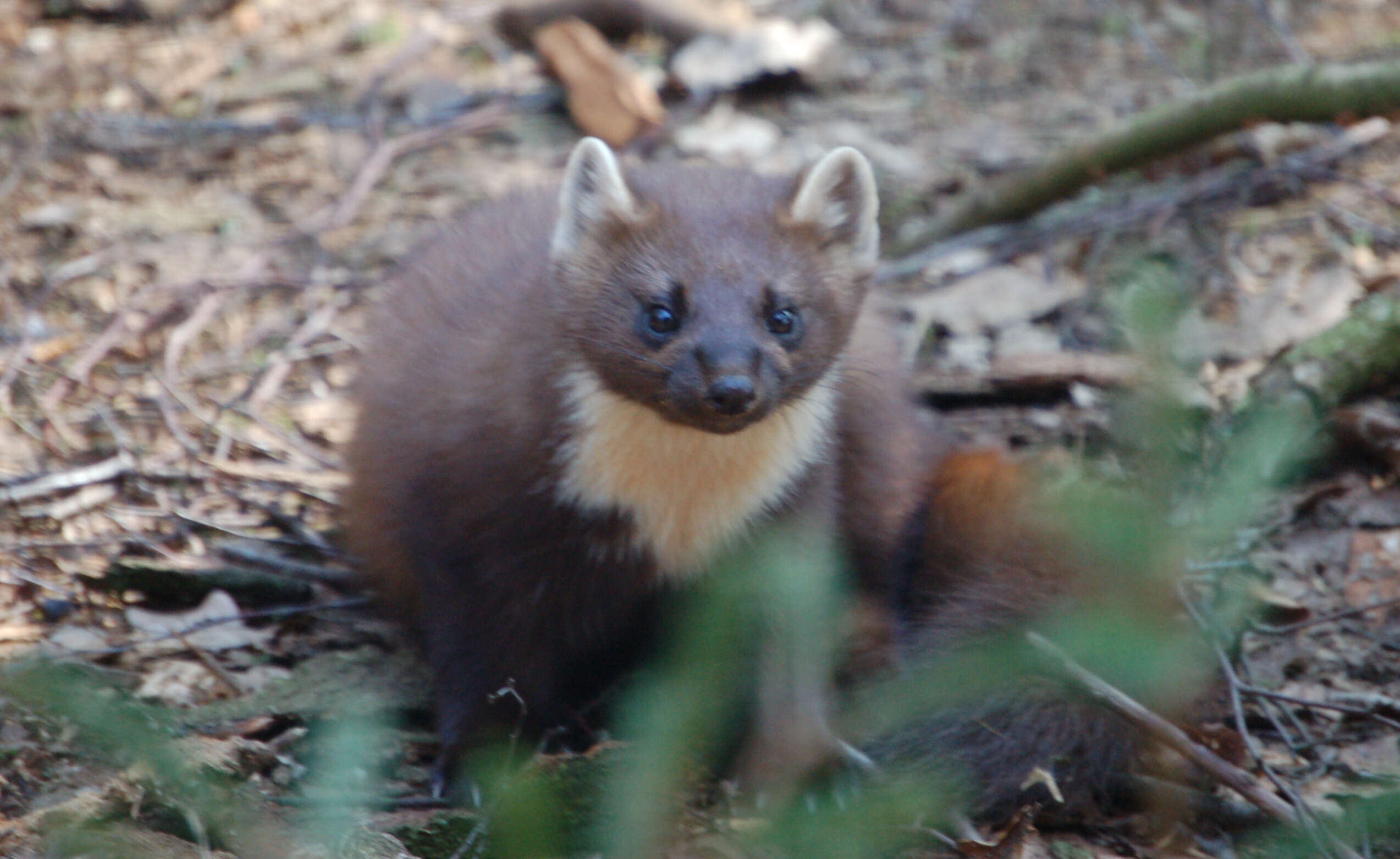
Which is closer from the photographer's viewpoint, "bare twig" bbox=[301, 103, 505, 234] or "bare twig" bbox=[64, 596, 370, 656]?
"bare twig" bbox=[64, 596, 370, 656]

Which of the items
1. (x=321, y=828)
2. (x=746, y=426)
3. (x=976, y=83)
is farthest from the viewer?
(x=976, y=83)

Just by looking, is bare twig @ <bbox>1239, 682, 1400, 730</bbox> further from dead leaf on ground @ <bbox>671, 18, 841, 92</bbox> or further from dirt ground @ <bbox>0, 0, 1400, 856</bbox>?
dead leaf on ground @ <bbox>671, 18, 841, 92</bbox>

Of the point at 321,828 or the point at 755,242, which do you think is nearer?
the point at 321,828

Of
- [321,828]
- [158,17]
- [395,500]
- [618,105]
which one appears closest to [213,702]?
[395,500]

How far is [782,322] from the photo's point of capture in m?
3.46

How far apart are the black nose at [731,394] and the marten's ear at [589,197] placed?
0.65 m

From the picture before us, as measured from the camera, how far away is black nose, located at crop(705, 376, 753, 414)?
3148 mm

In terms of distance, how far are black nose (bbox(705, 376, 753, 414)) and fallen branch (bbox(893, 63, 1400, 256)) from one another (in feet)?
10.0

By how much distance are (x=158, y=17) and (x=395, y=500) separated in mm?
5195

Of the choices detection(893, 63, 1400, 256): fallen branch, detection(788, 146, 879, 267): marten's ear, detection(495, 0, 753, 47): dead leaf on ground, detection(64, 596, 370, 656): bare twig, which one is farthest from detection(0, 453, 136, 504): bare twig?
detection(495, 0, 753, 47): dead leaf on ground

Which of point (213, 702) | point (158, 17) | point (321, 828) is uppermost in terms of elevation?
point (158, 17)

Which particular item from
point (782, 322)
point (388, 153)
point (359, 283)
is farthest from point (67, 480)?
point (388, 153)

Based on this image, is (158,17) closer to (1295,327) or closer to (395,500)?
(395,500)

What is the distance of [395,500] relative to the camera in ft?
12.5
